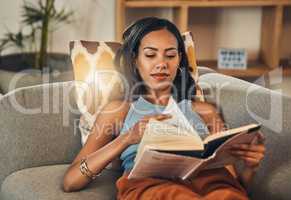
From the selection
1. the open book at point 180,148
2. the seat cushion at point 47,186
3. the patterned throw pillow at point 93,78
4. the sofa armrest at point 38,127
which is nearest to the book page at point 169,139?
the open book at point 180,148

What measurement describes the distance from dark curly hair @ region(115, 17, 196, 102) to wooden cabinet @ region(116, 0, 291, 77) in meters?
0.82

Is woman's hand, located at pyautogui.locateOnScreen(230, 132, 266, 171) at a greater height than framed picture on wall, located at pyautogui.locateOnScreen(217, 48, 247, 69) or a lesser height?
lesser

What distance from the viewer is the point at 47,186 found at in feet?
4.65

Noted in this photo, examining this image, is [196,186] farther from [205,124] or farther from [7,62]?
[7,62]

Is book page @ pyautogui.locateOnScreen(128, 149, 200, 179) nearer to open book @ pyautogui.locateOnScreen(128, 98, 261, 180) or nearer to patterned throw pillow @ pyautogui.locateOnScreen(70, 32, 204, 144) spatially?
open book @ pyautogui.locateOnScreen(128, 98, 261, 180)

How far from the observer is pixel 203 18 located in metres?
2.71

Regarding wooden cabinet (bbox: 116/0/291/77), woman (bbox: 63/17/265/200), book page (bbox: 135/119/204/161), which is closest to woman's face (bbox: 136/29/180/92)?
woman (bbox: 63/17/265/200)

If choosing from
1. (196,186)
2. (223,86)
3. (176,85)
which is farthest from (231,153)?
(223,86)

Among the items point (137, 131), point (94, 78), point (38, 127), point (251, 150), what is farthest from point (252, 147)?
point (38, 127)

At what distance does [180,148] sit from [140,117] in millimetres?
318

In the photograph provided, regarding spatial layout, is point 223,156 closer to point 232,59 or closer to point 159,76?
point 159,76

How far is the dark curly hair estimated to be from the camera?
1488mm

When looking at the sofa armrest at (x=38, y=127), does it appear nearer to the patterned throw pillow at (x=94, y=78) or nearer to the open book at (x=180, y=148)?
the patterned throw pillow at (x=94, y=78)

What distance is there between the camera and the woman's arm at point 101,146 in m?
1.35
